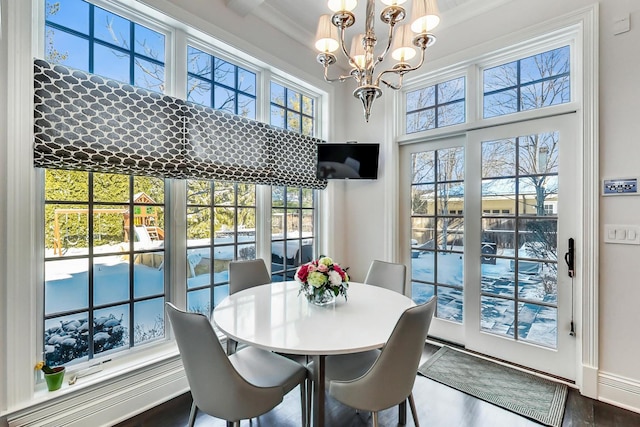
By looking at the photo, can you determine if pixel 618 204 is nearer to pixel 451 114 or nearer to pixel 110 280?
pixel 451 114

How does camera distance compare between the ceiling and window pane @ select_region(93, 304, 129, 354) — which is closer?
window pane @ select_region(93, 304, 129, 354)

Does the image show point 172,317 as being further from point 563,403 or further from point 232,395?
point 563,403

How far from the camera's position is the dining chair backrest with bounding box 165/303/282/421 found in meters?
1.20

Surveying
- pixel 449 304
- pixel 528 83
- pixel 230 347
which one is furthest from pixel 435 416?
pixel 528 83

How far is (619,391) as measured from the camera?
197 centimetres

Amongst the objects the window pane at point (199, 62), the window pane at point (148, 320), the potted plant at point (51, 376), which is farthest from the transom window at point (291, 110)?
the potted plant at point (51, 376)

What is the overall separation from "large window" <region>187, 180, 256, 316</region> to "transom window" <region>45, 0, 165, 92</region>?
89 cm

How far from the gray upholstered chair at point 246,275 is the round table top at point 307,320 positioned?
8.5 inches

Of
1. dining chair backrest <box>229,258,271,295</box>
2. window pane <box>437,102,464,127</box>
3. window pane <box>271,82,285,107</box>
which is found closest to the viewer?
dining chair backrest <box>229,258,271,295</box>

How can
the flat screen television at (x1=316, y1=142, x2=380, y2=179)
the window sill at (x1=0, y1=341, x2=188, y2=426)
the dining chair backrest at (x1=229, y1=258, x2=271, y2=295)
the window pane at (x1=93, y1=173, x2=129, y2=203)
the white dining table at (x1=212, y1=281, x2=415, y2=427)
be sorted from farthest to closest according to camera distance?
the flat screen television at (x1=316, y1=142, x2=380, y2=179) < the dining chair backrest at (x1=229, y1=258, x2=271, y2=295) < the window pane at (x1=93, y1=173, x2=129, y2=203) < the window sill at (x1=0, y1=341, x2=188, y2=426) < the white dining table at (x1=212, y1=281, x2=415, y2=427)

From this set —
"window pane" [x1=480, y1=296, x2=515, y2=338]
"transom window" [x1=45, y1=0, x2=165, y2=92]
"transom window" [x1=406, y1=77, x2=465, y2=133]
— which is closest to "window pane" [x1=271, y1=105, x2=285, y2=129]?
"transom window" [x1=45, y1=0, x2=165, y2=92]

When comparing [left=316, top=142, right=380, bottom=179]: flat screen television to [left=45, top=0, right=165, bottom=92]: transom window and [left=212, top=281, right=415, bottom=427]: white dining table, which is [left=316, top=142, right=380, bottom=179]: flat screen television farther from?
[left=45, top=0, right=165, bottom=92]: transom window

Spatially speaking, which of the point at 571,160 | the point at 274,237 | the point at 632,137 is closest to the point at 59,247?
the point at 274,237

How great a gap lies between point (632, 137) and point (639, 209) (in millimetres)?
493
